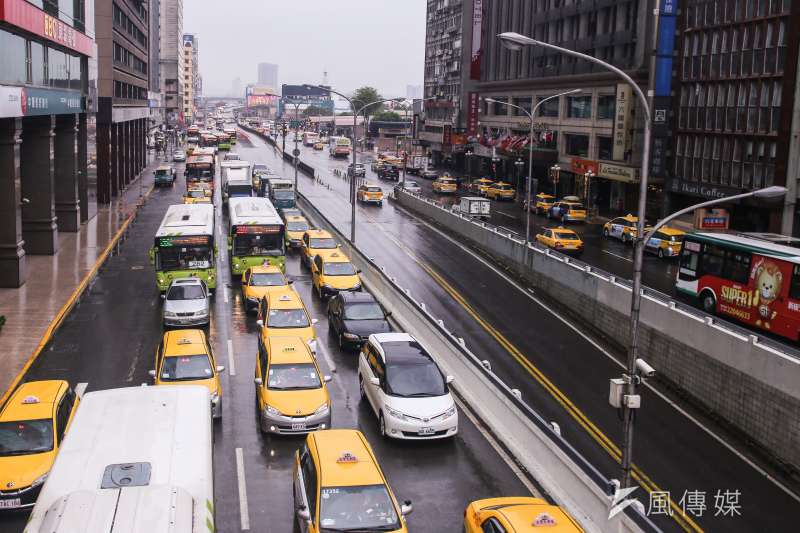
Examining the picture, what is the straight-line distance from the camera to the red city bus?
84.8 feet

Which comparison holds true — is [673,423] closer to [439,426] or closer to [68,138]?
[439,426]

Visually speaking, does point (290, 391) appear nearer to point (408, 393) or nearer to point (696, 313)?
point (408, 393)

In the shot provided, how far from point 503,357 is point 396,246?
21.9 meters

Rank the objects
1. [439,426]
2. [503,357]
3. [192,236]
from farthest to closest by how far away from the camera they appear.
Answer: [192,236] → [503,357] → [439,426]

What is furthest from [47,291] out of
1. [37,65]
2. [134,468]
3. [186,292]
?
[134,468]

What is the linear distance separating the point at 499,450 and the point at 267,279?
627 inches

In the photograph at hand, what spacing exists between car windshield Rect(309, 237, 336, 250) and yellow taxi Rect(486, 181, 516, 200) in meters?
38.5

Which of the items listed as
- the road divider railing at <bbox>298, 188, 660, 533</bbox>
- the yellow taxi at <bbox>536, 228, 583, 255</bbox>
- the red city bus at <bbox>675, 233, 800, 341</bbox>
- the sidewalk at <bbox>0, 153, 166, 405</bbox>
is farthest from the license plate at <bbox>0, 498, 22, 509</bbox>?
the yellow taxi at <bbox>536, 228, 583, 255</bbox>

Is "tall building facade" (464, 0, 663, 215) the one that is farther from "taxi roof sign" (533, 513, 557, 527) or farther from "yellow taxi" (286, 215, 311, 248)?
"taxi roof sign" (533, 513, 557, 527)

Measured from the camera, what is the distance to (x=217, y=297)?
115 ft

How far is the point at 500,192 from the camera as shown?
77938mm

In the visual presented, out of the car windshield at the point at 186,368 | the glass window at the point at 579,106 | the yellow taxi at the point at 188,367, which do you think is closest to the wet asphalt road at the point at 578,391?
the yellow taxi at the point at 188,367

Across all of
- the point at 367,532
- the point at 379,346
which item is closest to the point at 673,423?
→ the point at 379,346

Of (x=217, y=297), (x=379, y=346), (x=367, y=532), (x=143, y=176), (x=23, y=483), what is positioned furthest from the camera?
(x=143, y=176)
